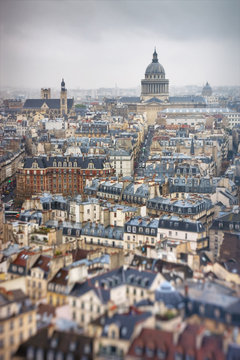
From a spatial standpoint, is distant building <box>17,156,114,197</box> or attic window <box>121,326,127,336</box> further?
distant building <box>17,156,114,197</box>

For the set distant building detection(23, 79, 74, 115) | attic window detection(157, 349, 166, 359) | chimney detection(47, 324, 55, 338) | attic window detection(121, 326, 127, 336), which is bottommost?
chimney detection(47, 324, 55, 338)

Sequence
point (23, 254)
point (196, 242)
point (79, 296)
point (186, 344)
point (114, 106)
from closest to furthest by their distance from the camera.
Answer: point (186, 344), point (79, 296), point (23, 254), point (196, 242), point (114, 106)

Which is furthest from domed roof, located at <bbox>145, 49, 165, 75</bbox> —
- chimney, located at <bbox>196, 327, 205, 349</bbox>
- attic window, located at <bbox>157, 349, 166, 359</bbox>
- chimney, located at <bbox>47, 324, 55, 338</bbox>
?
attic window, located at <bbox>157, 349, 166, 359</bbox>

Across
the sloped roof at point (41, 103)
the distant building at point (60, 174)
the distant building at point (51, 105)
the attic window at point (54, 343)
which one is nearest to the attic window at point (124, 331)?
the attic window at point (54, 343)

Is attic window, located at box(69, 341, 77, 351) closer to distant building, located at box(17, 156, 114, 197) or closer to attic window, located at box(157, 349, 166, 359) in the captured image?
attic window, located at box(157, 349, 166, 359)

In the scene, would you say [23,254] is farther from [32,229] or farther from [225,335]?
[225,335]

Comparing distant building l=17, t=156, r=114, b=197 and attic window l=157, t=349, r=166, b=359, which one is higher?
attic window l=157, t=349, r=166, b=359

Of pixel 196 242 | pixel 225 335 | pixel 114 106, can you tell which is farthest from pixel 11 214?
pixel 114 106

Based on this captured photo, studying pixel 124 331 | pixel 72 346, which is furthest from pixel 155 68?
pixel 72 346

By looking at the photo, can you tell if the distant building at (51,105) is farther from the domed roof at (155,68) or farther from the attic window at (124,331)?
the attic window at (124,331)
